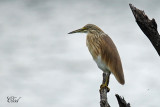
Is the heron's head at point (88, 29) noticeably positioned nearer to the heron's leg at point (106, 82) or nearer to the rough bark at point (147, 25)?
the heron's leg at point (106, 82)

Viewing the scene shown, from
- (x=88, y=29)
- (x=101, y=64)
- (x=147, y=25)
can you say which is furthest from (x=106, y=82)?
(x=147, y=25)

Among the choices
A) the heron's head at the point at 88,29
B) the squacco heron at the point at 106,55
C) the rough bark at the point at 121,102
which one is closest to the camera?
the rough bark at the point at 121,102

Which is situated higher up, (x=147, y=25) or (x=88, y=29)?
(x=88, y=29)

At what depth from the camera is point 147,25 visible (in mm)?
5004

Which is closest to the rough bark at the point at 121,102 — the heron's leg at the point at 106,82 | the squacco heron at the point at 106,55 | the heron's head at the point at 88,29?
the heron's leg at the point at 106,82

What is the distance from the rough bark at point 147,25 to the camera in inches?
197

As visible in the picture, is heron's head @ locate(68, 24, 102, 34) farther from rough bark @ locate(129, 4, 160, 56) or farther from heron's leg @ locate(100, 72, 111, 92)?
rough bark @ locate(129, 4, 160, 56)

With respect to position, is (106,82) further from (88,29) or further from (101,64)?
(88,29)

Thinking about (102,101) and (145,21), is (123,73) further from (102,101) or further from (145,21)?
(145,21)

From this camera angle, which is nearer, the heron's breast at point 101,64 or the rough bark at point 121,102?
the rough bark at point 121,102

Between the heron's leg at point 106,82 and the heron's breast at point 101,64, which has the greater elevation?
the heron's breast at point 101,64

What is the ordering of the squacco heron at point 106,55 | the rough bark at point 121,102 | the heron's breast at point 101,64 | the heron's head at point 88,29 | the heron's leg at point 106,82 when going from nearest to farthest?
the rough bark at point 121,102 < the heron's leg at point 106,82 < the squacco heron at point 106,55 < the heron's breast at point 101,64 < the heron's head at point 88,29

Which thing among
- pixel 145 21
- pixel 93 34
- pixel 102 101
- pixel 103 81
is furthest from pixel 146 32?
pixel 93 34

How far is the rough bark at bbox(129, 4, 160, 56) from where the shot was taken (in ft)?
16.4
